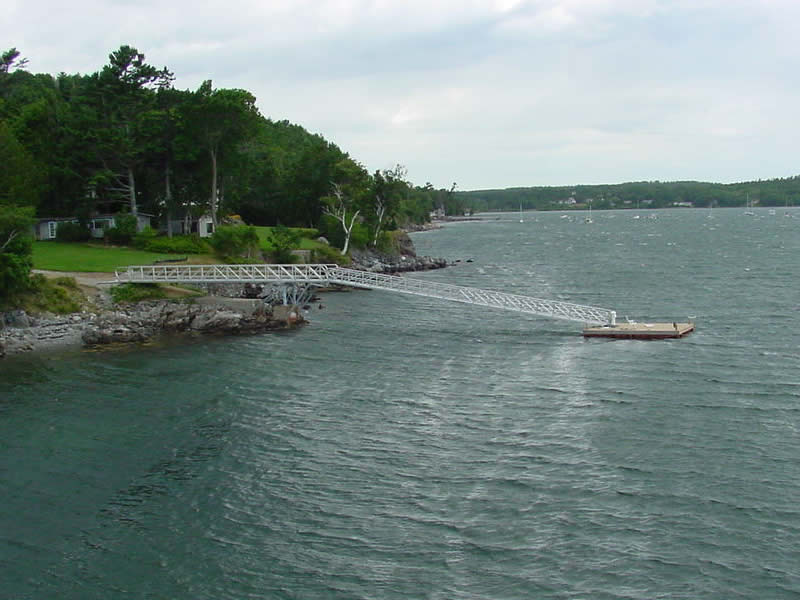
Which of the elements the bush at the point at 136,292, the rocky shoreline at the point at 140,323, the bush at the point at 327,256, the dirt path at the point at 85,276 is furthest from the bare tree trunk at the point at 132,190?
the rocky shoreline at the point at 140,323

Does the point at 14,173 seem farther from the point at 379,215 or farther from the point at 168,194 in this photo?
the point at 379,215

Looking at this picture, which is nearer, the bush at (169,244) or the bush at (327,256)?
the bush at (169,244)

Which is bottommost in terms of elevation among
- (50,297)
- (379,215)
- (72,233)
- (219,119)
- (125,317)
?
(125,317)

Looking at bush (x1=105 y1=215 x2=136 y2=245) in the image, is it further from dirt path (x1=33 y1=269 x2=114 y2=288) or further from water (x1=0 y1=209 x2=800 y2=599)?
water (x1=0 y1=209 x2=800 y2=599)

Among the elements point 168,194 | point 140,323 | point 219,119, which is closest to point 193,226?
point 168,194

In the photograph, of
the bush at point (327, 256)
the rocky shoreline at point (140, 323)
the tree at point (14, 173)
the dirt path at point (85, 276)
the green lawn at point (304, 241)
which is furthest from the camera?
the green lawn at point (304, 241)

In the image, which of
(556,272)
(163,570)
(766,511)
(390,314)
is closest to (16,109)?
(390,314)

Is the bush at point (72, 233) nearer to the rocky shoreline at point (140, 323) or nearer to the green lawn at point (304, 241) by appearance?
the green lawn at point (304, 241)
